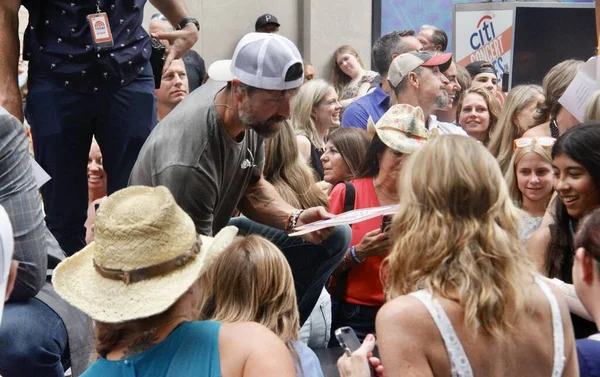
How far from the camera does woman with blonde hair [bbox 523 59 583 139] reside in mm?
5840

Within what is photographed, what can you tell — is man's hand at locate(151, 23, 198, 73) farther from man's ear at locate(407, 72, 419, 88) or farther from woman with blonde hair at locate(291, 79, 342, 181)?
woman with blonde hair at locate(291, 79, 342, 181)

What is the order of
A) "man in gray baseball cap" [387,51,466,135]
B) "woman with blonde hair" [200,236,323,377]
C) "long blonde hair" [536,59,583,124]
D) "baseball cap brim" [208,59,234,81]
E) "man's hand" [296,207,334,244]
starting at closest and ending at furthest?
"woman with blonde hair" [200,236,323,377]
"baseball cap brim" [208,59,234,81]
"man's hand" [296,207,334,244]
"long blonde hair" [536,59,583,124]
"man in gray baseball cap" [387,51,466,135]

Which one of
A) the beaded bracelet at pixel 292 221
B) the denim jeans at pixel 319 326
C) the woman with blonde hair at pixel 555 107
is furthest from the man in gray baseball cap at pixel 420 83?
the beaded bracelet at pixel 292 221

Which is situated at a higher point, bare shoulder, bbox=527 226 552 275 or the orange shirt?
bare shoulder, bbox=527 226 552 275

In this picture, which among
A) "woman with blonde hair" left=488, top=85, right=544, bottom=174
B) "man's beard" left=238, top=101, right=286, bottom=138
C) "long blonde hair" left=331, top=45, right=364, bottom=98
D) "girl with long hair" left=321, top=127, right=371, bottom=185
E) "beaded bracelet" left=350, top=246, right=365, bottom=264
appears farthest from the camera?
"long blonde hair" left=331, top=45, right=364, bottom=98

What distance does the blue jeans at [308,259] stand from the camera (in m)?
4.96

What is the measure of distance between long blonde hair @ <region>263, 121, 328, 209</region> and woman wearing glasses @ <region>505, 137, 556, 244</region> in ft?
3.39

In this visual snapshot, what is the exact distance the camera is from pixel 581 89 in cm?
541

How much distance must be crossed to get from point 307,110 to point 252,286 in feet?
15.2

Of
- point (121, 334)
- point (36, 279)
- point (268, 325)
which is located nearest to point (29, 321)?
point (36, 279)

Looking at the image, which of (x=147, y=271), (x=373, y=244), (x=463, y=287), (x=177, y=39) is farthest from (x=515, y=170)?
(x=147, y=271)

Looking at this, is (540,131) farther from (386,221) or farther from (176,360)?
(176,360)

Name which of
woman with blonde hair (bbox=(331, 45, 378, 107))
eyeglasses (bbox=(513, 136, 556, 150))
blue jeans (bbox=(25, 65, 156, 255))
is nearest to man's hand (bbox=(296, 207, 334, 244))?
blue jeans (bbox=(25, 65, 156, 255))

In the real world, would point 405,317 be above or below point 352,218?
above
